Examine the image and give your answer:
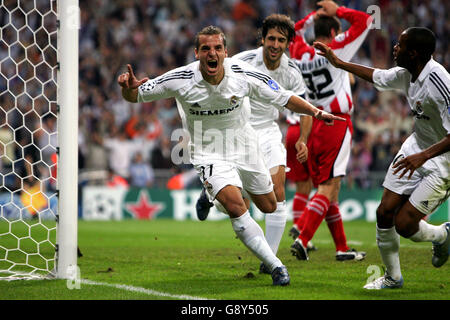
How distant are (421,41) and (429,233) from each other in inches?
67.2

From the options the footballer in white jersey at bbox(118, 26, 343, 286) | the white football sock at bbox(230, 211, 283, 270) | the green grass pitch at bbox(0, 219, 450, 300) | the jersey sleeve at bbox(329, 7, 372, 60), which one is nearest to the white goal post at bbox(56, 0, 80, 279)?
the green grass pitch at bbox(0, 219, 450, 300)

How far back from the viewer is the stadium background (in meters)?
17.1

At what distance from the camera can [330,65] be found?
8.57m

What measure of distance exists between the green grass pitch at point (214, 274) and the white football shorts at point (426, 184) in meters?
0.76

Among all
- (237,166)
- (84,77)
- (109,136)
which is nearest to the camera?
(237,166)

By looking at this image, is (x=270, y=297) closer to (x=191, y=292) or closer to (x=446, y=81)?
(x=191, y=292)

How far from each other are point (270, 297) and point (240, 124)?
196 centimetres

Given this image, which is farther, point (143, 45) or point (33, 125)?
point (143, 45)

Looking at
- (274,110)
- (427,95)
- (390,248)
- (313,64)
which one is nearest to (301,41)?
(313,64)

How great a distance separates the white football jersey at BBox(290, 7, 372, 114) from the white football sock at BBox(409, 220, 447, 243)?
2.81 m

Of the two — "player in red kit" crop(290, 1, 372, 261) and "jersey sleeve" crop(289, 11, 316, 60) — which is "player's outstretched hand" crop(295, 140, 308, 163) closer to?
"player in red kit" crop(290, 1, 372, 261)

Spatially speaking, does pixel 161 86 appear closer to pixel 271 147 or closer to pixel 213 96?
pixel 213 96
